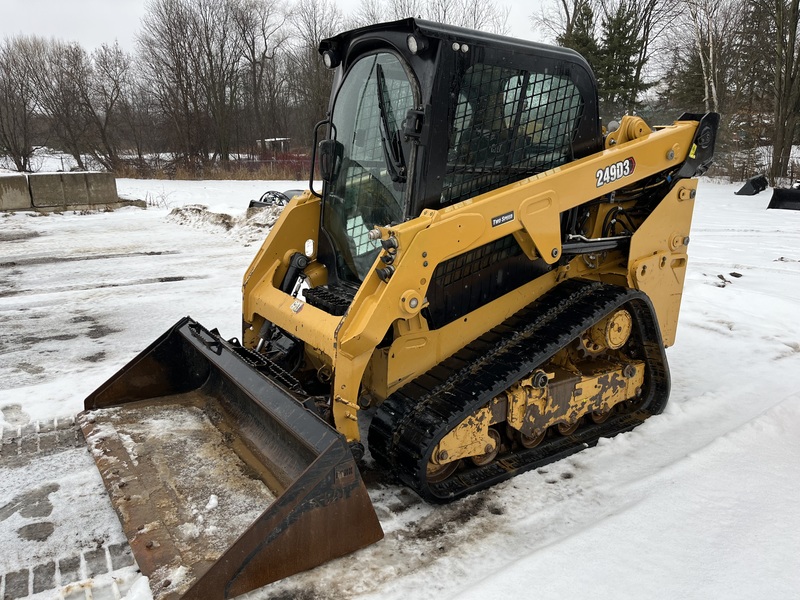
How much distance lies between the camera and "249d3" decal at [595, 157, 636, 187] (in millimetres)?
3507

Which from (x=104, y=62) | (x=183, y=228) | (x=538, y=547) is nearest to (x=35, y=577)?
(x=538, y=547)

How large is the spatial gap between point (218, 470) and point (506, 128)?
7.95 ft

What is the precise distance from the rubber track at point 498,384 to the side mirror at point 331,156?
4.68ft

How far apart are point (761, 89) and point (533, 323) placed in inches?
1243

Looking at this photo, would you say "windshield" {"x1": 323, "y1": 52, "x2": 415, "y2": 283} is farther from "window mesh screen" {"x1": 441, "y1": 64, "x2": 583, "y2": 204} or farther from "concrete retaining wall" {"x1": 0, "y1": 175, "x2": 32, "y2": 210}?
"concrete retaining wall" {"x1": 0, "y1": 175, "x2": 32, "y2": 210}

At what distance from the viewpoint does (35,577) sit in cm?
263

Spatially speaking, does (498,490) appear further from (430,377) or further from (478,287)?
(478,287)

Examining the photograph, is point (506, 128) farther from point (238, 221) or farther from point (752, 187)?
point (752, 187)

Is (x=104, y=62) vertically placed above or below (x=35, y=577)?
above

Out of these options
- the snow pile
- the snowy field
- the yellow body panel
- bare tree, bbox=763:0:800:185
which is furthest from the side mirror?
bare tree, bbox=763:0:800:185

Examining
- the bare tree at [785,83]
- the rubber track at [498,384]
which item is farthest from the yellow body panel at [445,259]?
the bare tree at [785,83]

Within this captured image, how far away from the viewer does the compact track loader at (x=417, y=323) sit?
2.82 m

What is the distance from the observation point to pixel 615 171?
141 inches

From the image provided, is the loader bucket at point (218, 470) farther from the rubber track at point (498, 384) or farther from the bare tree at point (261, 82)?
the bare tree at point (261, 82)
